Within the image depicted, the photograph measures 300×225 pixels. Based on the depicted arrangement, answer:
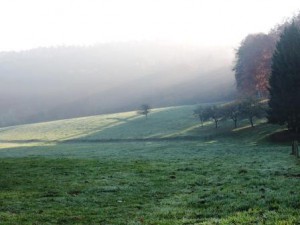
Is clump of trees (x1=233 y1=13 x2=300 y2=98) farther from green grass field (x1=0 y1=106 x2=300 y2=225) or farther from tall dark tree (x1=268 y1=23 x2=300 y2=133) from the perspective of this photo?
green grass field (x1=0 y1=106 x2=300 y2=225)

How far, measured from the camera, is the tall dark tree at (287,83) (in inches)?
2611

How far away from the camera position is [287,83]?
67.4 meters

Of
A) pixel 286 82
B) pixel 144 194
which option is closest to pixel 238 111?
pixel 286 82

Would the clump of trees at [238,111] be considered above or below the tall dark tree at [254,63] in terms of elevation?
below

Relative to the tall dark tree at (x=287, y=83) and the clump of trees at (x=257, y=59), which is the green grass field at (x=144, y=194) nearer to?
the tall dark tree at (x=287, y=83)

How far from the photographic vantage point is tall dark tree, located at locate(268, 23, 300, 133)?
6631cm

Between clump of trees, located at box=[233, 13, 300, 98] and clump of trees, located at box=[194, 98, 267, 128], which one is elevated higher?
clump of trees, located at box=[233, 13, 300, 98]

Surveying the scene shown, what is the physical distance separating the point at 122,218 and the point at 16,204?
621cm

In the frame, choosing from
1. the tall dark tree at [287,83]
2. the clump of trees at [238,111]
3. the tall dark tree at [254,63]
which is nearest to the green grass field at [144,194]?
Answer: the tall dark tree at [287,83]

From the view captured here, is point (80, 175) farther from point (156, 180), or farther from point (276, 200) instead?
point (276, 200)

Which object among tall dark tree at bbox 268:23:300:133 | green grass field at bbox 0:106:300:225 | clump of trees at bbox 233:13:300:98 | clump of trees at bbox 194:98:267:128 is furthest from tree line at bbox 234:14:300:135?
green grass field at bbox 0:106:300:225

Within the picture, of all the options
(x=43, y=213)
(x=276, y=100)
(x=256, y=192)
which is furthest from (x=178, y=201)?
(x=276, y=100)

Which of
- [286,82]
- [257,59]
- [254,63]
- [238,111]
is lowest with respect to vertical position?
[238,111]

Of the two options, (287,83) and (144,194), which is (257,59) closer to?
(287,83)
